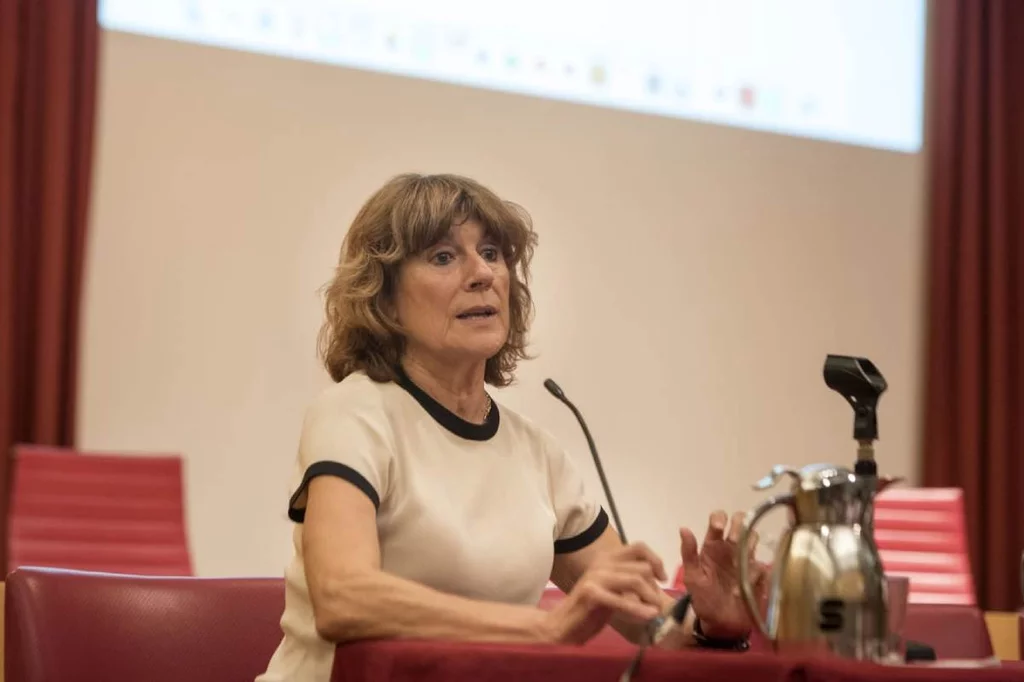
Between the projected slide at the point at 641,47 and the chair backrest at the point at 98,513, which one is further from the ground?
the projected slide at the point at 641,47

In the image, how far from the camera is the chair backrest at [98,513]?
3.21 metres

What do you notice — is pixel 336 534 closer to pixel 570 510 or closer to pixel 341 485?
pixel 341 485

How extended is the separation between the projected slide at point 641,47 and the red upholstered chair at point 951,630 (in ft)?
9.01

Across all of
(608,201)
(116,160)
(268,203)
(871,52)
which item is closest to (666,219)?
(608,201)

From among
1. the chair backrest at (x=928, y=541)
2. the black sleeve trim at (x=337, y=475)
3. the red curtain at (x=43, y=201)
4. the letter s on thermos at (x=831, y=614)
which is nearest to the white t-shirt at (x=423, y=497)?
the black sleeve trim at (x=337, y=475)

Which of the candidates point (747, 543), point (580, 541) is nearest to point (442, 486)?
point (580, 541)

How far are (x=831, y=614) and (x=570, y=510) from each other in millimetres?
726

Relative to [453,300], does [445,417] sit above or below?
below

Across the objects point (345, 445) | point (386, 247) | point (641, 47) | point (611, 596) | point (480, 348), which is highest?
point (641, 47)

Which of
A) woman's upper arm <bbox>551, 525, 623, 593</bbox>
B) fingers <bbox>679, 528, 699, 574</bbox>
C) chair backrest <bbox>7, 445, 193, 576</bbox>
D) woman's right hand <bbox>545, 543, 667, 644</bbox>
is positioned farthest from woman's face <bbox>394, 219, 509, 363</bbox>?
chair backrest <bbox>7, 445, 193, 576</bbox>

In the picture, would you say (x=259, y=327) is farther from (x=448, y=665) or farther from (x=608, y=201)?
(x=448, y=665)

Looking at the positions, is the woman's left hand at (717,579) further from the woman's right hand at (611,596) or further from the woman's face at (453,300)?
the woman's face at (453,300)

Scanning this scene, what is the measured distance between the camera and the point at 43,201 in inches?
147

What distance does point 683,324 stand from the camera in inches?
185
